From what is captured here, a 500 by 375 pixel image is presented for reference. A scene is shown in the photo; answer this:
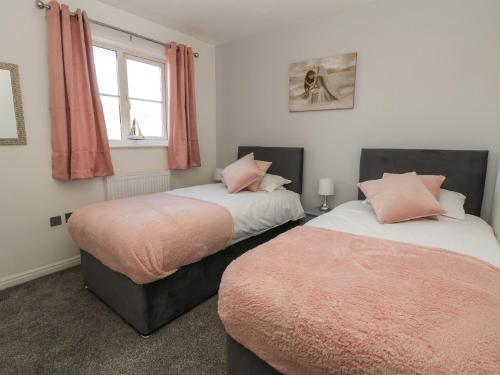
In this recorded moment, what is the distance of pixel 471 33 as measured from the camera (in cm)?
226

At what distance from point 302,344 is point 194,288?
1266 mm

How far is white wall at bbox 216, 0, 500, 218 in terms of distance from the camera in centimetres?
227

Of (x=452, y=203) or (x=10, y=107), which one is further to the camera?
(x=10, y=107)

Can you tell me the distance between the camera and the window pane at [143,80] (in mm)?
3154

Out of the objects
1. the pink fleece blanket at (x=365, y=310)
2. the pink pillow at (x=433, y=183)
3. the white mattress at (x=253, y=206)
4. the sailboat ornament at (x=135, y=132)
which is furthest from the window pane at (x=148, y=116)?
the pink pillow at (x=433, y=183)

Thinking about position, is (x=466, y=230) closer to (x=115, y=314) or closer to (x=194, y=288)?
(x=194, y=288)

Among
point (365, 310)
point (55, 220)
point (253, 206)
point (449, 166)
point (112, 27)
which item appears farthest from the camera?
point (112, 27)

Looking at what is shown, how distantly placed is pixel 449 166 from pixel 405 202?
0.80m

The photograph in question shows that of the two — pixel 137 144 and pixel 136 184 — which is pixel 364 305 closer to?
pixel 136 184

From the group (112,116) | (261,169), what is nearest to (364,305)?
(261,169)

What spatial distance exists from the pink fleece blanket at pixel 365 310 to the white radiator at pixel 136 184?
218cm

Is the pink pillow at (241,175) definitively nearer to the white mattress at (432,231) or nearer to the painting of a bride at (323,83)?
the painting of a bride at (323,83)

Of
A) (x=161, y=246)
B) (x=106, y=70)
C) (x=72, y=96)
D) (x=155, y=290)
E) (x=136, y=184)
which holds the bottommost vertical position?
(x=155, y=290)

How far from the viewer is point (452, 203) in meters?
2.10
